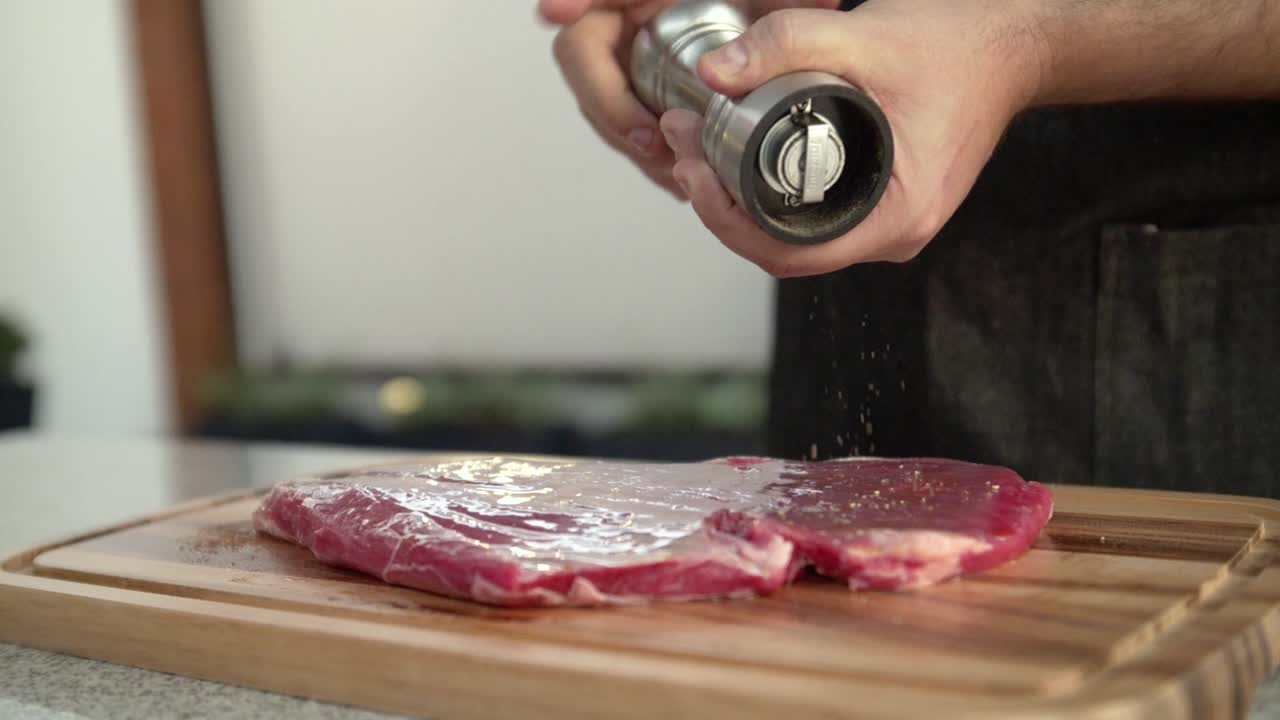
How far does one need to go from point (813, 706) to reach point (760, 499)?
0.36 m

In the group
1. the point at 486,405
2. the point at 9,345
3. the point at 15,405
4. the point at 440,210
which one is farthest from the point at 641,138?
the point at 9,345

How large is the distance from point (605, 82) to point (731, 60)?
49 cm

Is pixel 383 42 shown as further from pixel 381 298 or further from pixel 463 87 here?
pixel 381 298

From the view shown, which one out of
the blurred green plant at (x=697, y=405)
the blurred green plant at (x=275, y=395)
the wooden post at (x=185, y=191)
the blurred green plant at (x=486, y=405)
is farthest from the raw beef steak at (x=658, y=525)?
the wooden post at (x=185, y=191)

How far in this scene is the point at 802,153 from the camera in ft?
2.73

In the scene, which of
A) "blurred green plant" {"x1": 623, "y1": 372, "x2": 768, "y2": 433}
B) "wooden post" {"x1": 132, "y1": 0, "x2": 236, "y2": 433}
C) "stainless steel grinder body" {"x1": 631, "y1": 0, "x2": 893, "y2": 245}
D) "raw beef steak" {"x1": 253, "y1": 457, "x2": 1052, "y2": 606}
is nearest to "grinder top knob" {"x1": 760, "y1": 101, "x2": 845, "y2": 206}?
"stainless steel grinder body" {"x1": 631, "y1": 0, "x2": 893, "y2": 245}

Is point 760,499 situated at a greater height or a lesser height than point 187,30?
lesser

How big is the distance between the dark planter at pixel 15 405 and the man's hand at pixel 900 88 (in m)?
4.44

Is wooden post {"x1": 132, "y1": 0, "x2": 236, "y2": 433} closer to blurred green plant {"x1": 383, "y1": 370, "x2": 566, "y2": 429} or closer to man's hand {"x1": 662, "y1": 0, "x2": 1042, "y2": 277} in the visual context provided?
blurred green plant {"x1": 383, "y1": 370, "x2": 566, "y2": 429}

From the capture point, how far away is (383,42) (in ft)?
14.7

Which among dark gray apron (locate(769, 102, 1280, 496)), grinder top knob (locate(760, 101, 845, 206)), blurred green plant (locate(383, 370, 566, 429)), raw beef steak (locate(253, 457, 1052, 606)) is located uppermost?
grinder top knob (locate(760, 101, 845, 206))

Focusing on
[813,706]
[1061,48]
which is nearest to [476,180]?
[1061,48]

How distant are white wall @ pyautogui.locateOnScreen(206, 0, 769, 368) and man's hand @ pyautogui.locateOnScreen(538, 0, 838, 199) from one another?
8.20 ft

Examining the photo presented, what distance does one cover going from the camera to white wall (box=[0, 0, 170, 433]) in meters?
4.93
